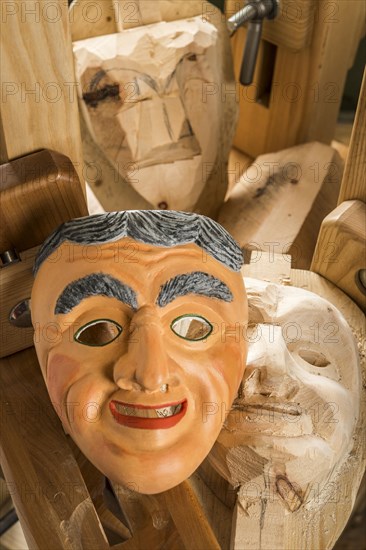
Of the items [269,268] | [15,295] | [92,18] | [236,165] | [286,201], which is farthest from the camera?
[236,165]

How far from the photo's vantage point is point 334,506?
2.82ft

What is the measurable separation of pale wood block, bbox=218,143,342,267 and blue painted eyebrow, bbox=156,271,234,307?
1.59 ft

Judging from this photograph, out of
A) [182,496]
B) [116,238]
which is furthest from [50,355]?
[182,496]

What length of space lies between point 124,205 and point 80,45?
325mm

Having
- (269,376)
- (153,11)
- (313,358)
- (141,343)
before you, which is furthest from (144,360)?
(153,11)

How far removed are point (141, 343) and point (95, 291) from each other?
0.26 feet

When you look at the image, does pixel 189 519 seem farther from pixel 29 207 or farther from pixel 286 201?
pixel 286 201

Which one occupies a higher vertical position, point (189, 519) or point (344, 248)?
point (344, 248)

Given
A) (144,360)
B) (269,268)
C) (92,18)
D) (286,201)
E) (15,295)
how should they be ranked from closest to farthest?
1. (144,360)
2. (15,295)
3. (269,268)
4. (92,18)
5. (286,201)

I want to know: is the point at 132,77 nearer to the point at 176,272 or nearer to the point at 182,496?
the point at 176,272

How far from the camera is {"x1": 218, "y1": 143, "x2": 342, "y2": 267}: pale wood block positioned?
4.17 ft

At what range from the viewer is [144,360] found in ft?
2.28

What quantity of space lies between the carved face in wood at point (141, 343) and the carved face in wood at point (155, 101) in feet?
1.62

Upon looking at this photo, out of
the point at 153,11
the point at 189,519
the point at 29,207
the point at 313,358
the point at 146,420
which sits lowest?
the point at 189,519
